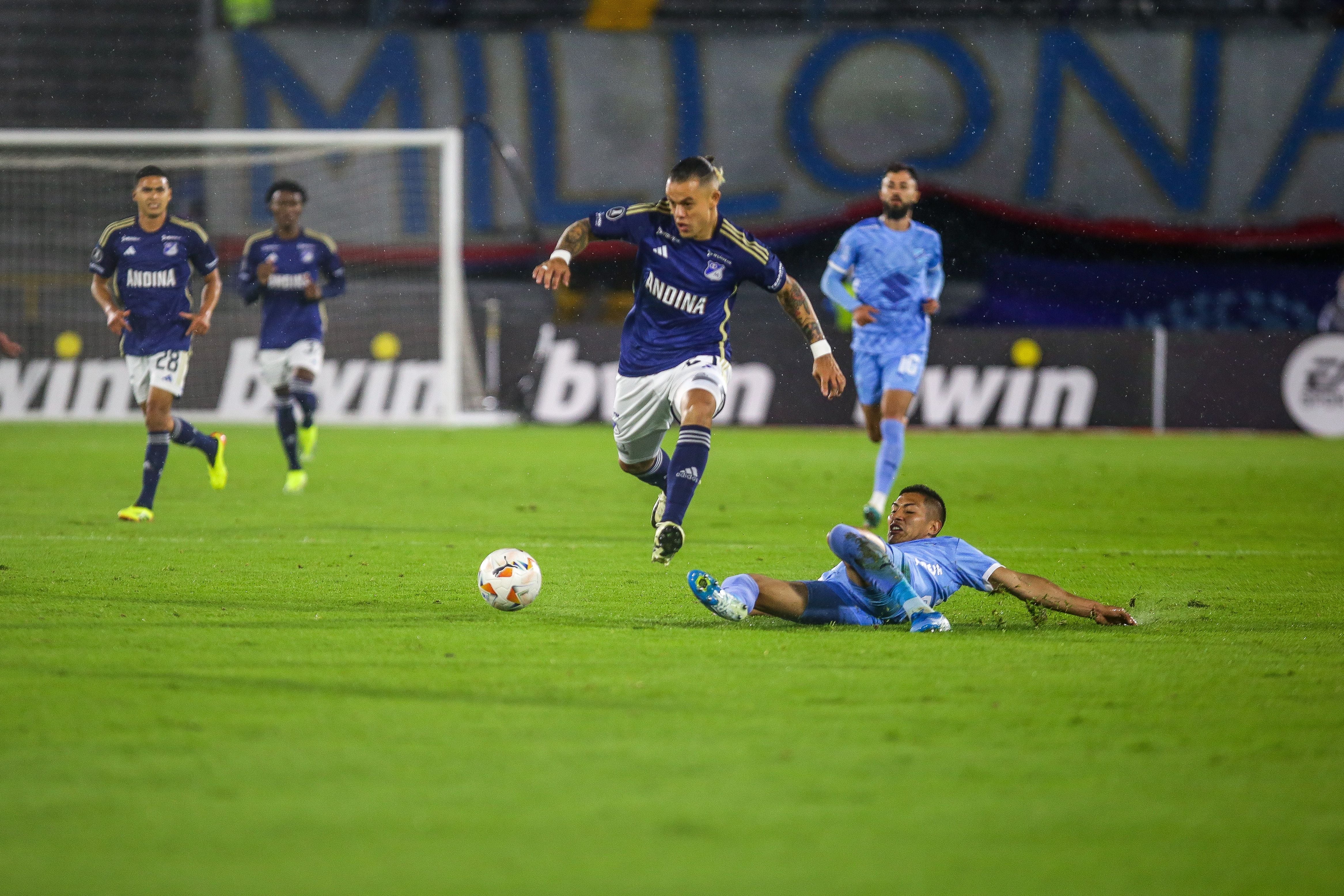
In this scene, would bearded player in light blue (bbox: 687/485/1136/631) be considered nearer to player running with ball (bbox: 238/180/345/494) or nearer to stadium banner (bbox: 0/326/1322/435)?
player running with ball (bbox: 238/180/345/494)

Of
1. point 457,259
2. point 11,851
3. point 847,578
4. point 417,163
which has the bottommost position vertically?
point 11,851

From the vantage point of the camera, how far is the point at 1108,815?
11.5ft

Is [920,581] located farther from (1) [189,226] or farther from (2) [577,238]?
(1) [189,226]

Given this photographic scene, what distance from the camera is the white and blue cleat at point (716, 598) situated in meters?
5.75

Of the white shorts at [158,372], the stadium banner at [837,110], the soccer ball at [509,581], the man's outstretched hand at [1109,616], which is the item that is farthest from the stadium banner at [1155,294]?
the soccer ball at [509,581]

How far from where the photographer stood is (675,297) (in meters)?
7.88

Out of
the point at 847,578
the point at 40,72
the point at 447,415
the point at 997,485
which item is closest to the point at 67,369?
the point at 447,415

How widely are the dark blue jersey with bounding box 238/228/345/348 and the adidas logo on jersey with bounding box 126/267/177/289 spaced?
217 centimetres

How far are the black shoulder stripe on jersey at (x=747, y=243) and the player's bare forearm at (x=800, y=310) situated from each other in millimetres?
202

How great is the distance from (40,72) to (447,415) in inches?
471

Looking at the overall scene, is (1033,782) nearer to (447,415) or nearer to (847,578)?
(847,578)

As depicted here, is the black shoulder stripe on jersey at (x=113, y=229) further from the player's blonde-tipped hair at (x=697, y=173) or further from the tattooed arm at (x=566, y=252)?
the player's blonde-tipped hair at (x=697, y=173)

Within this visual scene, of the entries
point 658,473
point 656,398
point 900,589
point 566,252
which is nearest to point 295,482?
point 658,473

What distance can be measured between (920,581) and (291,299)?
27.6 feet
